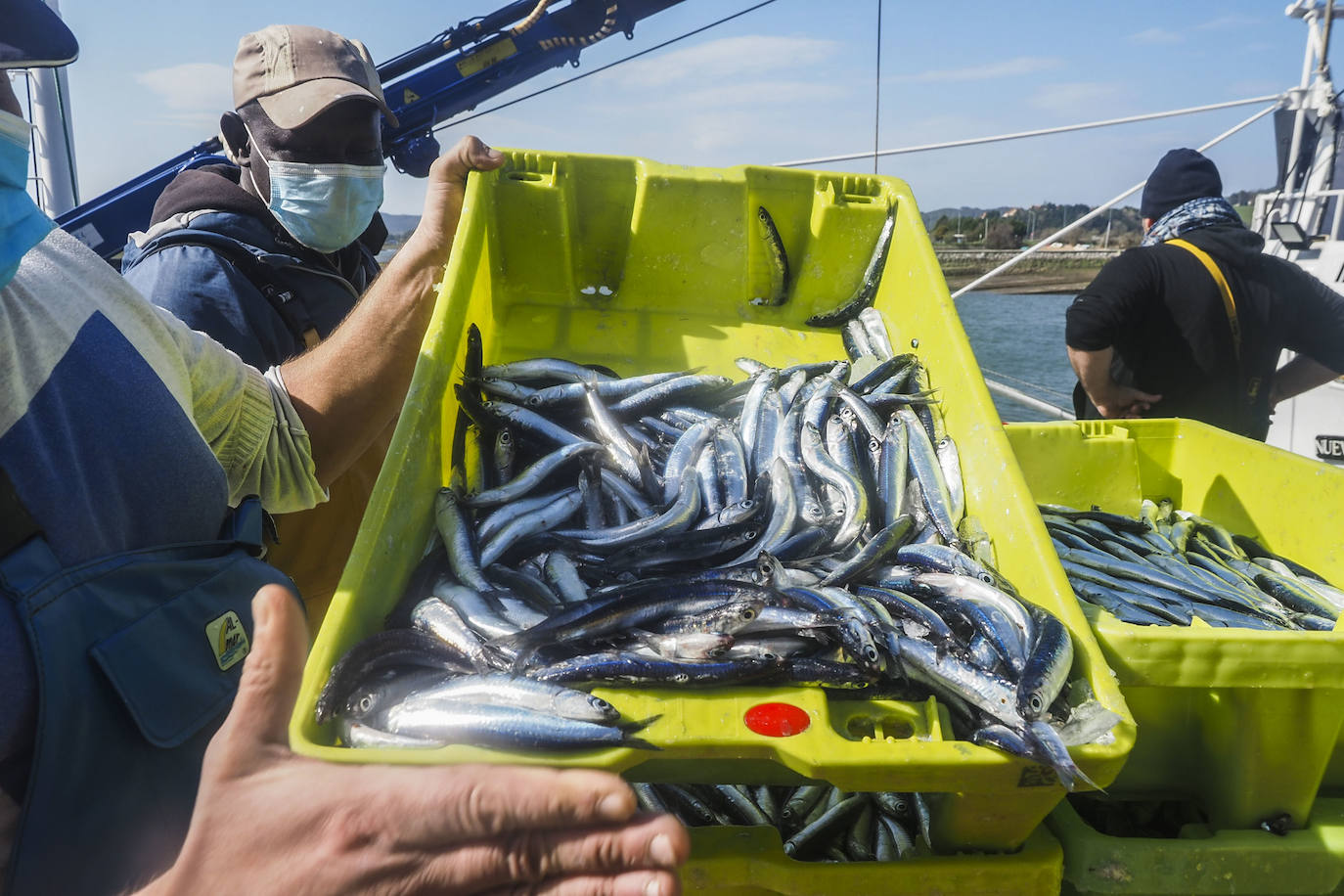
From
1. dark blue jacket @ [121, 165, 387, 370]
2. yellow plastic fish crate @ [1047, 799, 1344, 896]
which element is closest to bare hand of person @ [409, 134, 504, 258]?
dark blue jacket @ [121, 165, 387, 370]

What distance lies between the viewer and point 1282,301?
4328 millimetres

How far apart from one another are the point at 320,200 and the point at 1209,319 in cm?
449

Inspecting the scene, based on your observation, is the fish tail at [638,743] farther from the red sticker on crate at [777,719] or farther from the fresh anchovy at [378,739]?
the fresh anchovy at [378,739]

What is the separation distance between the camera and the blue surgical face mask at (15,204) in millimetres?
1549

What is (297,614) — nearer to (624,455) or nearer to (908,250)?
(624,455)

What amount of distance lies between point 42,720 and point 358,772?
0.88m

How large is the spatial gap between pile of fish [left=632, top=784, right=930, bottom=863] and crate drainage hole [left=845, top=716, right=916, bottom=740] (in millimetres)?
331

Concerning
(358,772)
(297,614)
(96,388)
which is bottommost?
(358,772)

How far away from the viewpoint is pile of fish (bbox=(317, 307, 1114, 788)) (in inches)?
60.9

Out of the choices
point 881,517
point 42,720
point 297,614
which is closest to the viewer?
point 297,614

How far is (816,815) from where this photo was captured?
1873mm

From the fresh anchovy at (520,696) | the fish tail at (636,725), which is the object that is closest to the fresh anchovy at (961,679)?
the fish tail at (636,725)

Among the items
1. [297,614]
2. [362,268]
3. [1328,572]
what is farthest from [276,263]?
[1328,572]

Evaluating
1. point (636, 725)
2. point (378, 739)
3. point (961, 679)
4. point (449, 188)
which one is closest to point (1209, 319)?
point (961, 679)
